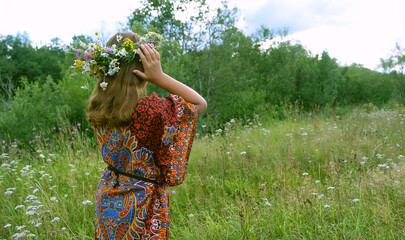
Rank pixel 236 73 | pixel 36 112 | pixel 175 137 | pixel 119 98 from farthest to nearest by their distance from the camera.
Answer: pixel 236 73
pixel 36 112
pixel 175 137
pixel 119 98

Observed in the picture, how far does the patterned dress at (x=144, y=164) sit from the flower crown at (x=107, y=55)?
0.25 m

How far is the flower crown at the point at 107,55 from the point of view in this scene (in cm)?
167

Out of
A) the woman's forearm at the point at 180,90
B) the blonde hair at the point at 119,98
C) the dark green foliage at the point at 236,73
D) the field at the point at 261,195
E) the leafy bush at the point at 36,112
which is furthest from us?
the dark green foliage at the point at 236,73

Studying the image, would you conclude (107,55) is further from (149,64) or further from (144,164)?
(144,164)

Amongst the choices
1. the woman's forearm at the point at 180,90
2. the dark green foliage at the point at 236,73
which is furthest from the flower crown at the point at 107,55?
the dark green foliage at the point at 236,73

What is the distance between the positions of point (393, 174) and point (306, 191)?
106 centimetres

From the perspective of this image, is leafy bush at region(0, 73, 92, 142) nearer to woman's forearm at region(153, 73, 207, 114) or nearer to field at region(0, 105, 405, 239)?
field at region(0, 105, 405, 239)

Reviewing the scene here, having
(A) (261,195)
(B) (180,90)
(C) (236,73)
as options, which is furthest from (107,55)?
(C) (236,73)

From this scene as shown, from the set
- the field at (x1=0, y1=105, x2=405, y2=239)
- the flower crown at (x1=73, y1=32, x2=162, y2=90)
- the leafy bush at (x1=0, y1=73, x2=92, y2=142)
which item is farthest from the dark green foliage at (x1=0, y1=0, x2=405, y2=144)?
the flower crown at (x1=73, y1=32, x2=162, y2=90)

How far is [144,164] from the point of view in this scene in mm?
1704

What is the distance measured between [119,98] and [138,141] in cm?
25

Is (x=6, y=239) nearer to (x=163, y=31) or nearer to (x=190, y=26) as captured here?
(x=190, y=26)

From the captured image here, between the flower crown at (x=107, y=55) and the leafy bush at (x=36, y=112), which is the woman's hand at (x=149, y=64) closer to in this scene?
the flower crown at (x=107, y=55)

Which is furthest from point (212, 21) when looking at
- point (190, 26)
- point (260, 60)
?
point (260, 60)
